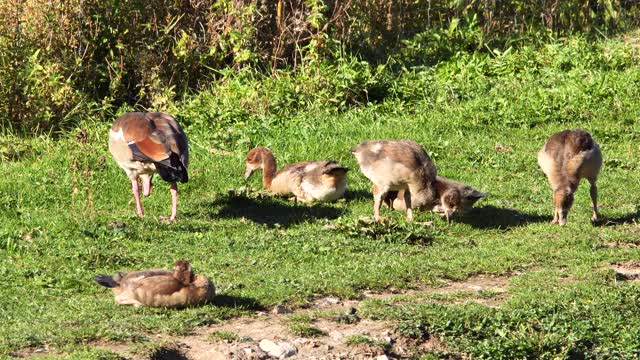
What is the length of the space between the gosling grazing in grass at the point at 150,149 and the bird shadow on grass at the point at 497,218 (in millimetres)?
3015

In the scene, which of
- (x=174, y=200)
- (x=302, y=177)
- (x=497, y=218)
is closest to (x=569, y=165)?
(x=497, y=218)

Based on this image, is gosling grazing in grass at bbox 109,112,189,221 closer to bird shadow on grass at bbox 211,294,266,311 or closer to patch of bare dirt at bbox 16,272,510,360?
bird shadow on grass at bbox 211,294,266,311

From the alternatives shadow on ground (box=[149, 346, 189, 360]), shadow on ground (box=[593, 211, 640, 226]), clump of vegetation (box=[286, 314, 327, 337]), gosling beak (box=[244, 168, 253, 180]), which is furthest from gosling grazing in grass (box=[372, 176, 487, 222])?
shadow on ground (box=[149, 346, 189, 360])

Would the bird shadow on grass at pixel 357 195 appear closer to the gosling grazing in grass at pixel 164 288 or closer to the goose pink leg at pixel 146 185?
the goose pink leg at pixel 146 185

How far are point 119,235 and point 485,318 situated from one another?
3796 mm

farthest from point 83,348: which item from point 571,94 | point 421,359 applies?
point 571,94

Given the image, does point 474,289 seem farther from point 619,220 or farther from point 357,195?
point 357,195

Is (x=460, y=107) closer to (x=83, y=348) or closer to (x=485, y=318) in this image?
(x=485, y=318)

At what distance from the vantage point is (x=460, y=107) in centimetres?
1614

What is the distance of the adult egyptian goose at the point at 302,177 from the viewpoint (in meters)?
12.6

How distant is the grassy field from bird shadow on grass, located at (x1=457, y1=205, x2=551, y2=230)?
24 mm

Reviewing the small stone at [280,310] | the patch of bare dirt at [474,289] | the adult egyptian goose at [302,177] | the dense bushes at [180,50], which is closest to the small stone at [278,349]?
the small stone at [280,310]

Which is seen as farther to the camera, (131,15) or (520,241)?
(131,15)

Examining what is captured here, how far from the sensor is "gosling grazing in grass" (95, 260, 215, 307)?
8664 millimetres
